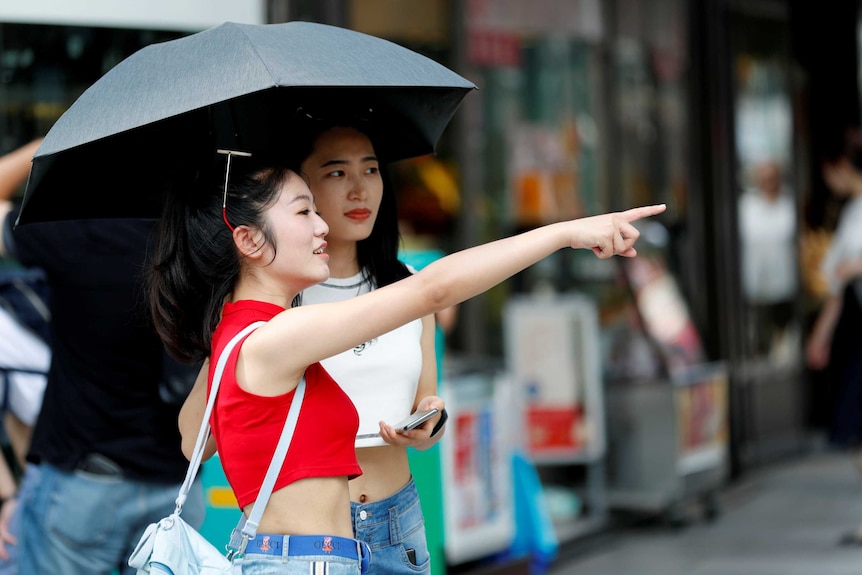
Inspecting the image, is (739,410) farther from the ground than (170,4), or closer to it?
closer to it

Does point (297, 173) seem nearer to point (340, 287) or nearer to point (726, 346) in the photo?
point (340, 287)

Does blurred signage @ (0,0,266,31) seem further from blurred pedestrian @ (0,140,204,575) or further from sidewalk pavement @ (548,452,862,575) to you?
sidewalk pavement @ (548,452,862,575)

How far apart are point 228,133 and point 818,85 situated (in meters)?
9.04

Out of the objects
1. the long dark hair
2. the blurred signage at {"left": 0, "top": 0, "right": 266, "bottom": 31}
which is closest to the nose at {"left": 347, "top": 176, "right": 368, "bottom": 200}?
the long dark hair

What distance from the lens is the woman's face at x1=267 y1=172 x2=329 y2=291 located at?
240 centimetres

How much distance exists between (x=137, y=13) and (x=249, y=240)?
2285mm

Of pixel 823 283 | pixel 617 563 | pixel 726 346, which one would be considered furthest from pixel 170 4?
pixel 823 283

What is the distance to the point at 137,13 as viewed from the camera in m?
4.43

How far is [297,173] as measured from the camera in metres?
2.51

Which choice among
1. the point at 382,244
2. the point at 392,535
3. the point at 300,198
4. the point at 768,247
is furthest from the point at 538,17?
the point at 300,198

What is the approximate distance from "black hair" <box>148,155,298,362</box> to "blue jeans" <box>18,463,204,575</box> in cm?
84

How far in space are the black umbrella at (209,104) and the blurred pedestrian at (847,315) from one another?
452cm

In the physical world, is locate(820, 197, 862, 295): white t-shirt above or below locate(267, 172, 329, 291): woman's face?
below

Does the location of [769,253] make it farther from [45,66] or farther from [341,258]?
[341,258]
